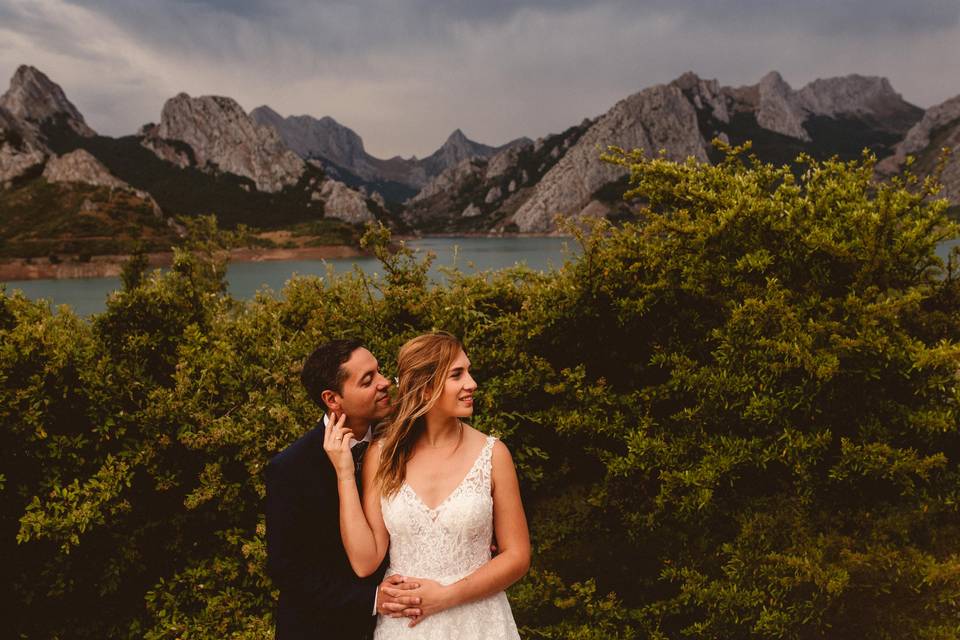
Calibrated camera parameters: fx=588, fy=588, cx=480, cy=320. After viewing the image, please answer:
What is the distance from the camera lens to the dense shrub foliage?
549 centimetres

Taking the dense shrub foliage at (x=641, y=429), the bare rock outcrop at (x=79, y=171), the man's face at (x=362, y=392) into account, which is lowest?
the dense shrub foliage at (x=641, y=429)

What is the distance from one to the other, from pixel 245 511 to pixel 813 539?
21.5 ft

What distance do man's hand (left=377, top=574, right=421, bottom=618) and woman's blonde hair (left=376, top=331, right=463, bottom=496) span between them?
1.44 ft

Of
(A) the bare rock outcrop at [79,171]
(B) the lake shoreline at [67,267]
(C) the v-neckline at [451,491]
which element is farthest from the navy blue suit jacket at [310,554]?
(A) the bare rock outcrop at [79,171]

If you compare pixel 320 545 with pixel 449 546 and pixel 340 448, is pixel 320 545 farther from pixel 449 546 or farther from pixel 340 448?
pixel 449 546

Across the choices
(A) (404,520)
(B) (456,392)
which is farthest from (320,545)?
(B) (456,392)

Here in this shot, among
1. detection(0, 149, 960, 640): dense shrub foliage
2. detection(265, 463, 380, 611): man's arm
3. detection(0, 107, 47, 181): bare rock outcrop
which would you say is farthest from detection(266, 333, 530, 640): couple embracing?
detection(0, 107, 47, 181): bare rock outcrop

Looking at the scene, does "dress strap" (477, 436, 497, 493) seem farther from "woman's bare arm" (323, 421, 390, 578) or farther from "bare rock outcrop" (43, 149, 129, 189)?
"bare rock outcrop" (43, 149, 129, 189)

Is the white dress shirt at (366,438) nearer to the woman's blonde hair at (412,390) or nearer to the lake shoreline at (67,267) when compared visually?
the woman's blonde hair at (412,390)

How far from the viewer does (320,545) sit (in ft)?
9.62

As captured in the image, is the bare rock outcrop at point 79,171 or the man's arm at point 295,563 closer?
the man's arm at point 295,563

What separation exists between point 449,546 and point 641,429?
13.6 feet

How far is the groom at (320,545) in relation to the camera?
9.37ft

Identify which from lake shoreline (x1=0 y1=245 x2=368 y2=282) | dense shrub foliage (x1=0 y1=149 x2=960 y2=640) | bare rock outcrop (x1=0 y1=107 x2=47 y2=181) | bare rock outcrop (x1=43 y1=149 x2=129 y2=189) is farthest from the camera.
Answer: bare rock outcrop (x1=0 y1=107 x2=47 y2=181)
